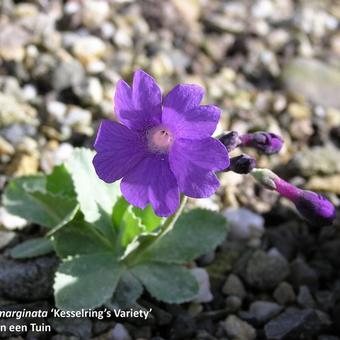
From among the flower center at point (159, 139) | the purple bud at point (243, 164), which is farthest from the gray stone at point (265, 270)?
the flower center at point (159, 139)

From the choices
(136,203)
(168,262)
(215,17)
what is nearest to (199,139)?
(136,203)

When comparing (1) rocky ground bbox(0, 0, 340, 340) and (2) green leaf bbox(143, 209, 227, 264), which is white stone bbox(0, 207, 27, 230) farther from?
(2) green leaf bbox(143, 209, 227, 264)

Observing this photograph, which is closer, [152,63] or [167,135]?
[167,135]

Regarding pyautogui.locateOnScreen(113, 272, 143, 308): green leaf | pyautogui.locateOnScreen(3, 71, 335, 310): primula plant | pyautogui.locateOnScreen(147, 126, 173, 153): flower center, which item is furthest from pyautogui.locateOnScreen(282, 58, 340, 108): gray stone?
pyautogui.locateOnScreen(147, 126, 173, 153): flower center

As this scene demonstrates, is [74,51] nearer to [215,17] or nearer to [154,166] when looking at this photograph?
[215,17]

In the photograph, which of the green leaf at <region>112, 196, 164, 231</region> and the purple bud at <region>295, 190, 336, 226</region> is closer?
the purple bud at <region>295, 190, 336, 226</region>

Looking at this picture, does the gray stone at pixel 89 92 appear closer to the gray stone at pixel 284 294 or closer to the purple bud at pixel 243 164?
the gray stone at pixel 284 294
